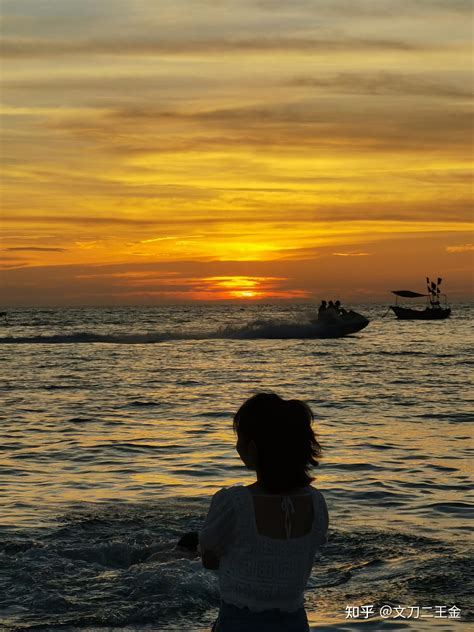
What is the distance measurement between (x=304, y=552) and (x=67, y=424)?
16.4 metres

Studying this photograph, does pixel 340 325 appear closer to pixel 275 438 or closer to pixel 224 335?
pixel 224 335

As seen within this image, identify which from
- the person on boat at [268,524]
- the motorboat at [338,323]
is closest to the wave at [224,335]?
the motorboat at [338,323]

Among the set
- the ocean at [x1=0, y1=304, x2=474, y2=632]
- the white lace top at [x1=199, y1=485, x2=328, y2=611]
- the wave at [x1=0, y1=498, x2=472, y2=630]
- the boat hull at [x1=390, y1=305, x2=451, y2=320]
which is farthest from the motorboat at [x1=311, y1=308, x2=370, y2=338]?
the white lace top at [x1=199, y1=485, x2=328, y2=611]

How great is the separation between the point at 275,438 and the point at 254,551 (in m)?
0.47

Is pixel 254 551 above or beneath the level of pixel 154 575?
above

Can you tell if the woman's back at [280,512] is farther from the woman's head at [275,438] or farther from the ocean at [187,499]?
the ocean at [187,499]

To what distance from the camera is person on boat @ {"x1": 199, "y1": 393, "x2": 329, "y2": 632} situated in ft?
11.2

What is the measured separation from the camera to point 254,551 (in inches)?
136

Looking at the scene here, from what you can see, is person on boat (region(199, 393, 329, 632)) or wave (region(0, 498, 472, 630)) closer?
person on boat (region(199, 393, 329, 632))

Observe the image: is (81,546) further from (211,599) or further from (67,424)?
(67,424)

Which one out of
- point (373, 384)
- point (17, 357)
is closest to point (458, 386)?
point (373, 384)

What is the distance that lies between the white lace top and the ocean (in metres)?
3.75

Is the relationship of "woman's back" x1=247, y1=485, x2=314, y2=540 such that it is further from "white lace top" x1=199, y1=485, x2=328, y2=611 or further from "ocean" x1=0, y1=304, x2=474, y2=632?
"ocean" x1=0, y1=304, x2=474, y2=632

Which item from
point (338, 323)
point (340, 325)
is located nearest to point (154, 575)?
point (340, 325)
